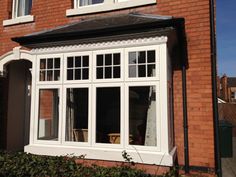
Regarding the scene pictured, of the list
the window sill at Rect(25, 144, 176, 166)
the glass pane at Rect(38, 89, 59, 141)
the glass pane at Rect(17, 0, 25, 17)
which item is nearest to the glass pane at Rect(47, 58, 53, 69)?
the glass pane at Rect(38, 89, 59, 141)

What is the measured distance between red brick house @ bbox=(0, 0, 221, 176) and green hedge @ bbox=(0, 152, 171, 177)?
276 mm

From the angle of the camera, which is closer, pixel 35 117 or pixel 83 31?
pixel 83 31

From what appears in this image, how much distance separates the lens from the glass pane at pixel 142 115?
511cm

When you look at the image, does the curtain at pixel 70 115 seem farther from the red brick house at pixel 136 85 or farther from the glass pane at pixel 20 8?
the glass pane at pixel 20 8

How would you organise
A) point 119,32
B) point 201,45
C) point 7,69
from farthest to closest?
point 7,69 < point 201,45 < point 119,32

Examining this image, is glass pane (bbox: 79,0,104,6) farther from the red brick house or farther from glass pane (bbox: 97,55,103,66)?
glass pane (bbox: 97,55,103,66)

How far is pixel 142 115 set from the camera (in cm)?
532

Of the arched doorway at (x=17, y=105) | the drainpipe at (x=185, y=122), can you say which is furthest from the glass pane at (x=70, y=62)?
the arched doorway at (x=17, y=105)

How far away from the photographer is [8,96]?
8.01 meters

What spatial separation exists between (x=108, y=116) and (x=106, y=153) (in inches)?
32.7

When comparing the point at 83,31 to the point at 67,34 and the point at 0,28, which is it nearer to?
the point at 67,34

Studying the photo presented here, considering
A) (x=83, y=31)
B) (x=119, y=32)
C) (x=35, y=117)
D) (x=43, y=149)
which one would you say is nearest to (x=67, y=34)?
(x=83, y=31)

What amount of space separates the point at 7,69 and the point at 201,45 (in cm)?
591

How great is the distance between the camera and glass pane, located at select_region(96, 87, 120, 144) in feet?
17.6
